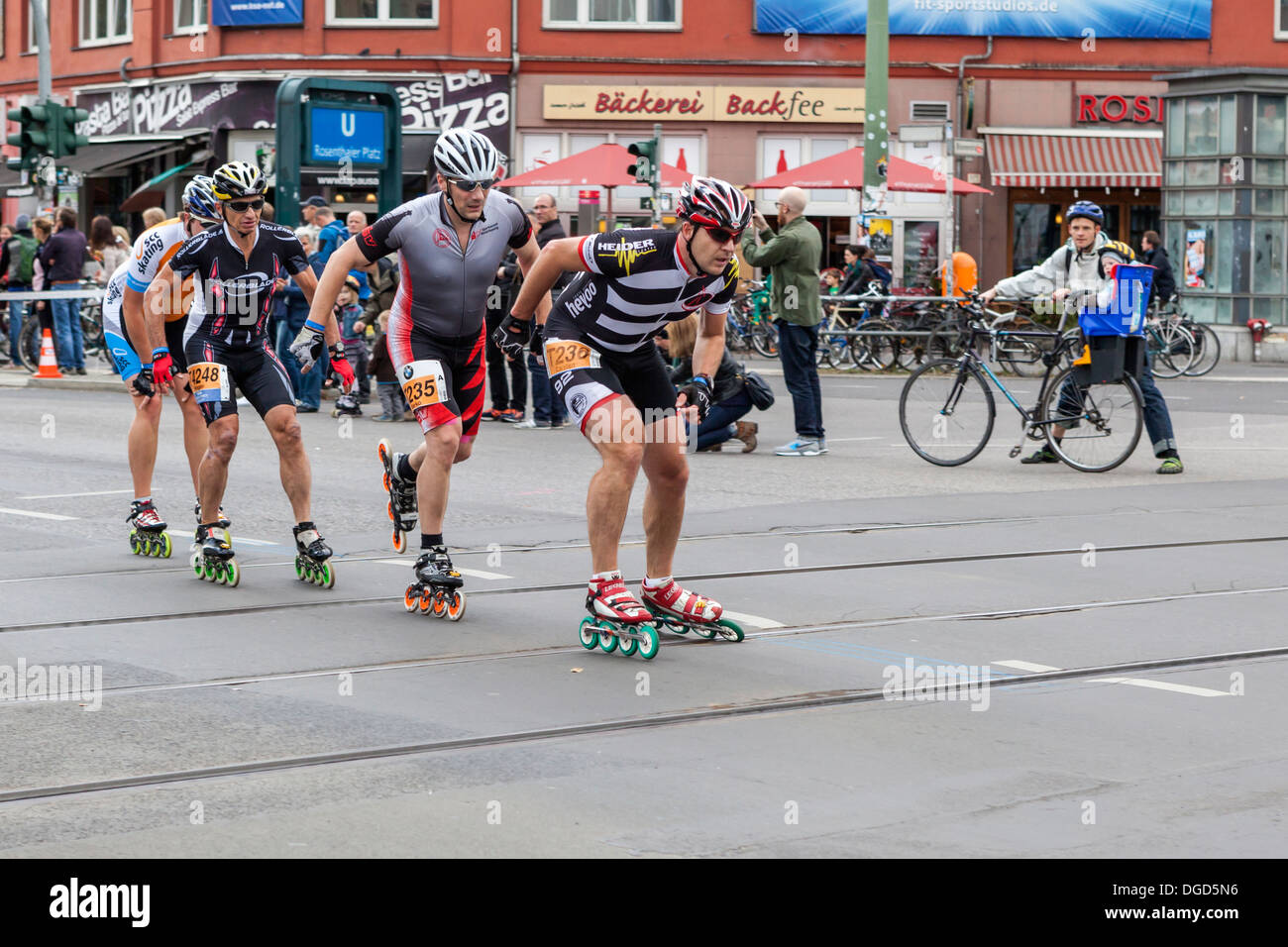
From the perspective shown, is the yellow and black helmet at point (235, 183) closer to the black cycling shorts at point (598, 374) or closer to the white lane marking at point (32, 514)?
the black cycling shorts at point (598, 374)

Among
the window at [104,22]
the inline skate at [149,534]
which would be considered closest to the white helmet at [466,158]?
the inline skate at [149,534]

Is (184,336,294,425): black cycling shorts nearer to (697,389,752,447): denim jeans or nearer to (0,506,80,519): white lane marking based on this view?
(0,506,80,519): white lane marking

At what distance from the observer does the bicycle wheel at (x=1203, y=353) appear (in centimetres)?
2469

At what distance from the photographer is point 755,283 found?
92.7 feet

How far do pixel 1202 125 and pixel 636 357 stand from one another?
2148cm

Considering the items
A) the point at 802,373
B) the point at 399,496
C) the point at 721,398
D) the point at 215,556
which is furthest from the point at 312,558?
the point at 802,373

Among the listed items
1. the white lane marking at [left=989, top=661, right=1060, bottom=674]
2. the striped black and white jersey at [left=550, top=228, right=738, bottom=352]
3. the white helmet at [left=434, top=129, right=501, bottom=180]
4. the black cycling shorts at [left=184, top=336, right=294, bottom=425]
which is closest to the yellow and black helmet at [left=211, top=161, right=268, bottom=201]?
the black cycling shorts at [left=184, top=336, right=294, bottom=425]

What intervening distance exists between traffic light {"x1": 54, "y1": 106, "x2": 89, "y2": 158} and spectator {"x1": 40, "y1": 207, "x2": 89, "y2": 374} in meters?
0.95

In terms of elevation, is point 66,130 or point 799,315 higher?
point 66,130

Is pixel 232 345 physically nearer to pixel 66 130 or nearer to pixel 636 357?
pixel 636 357

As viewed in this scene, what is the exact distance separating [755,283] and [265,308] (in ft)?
64.7

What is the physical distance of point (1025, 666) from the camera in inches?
275

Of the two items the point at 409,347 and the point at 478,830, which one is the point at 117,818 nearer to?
the point at 478,830

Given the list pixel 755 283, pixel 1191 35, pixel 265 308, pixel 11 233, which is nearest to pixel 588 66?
pixel 755 283
